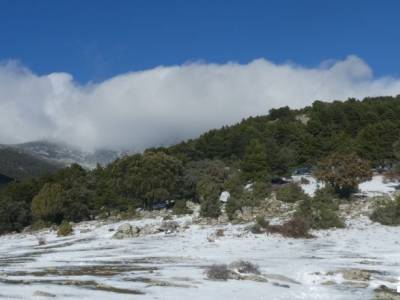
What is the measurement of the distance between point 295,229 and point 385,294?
1821 centimetres

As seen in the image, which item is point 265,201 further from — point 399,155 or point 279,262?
point 279,262

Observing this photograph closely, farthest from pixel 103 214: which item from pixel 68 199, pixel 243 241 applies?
pixel 243 241

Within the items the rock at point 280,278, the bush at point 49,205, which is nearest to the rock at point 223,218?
the bush at point 49,205

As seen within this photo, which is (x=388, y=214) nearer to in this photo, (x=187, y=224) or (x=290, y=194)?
(x=290, y=194)

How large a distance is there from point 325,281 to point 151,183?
41.1 metres

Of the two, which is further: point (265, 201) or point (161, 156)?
point (161, 156)

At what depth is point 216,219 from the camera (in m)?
43.8

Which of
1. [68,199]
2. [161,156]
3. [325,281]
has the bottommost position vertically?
[325,281]

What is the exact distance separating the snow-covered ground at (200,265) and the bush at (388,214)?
0.76 m

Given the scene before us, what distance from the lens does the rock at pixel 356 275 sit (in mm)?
17656

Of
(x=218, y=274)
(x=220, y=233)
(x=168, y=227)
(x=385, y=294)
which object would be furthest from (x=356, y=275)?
(x=168, y=227)

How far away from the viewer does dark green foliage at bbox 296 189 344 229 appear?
36031 mm

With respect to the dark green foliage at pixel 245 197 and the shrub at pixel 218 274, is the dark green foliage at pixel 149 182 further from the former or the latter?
the shrub at pixel 218 274

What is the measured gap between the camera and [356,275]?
1784 centimetres
